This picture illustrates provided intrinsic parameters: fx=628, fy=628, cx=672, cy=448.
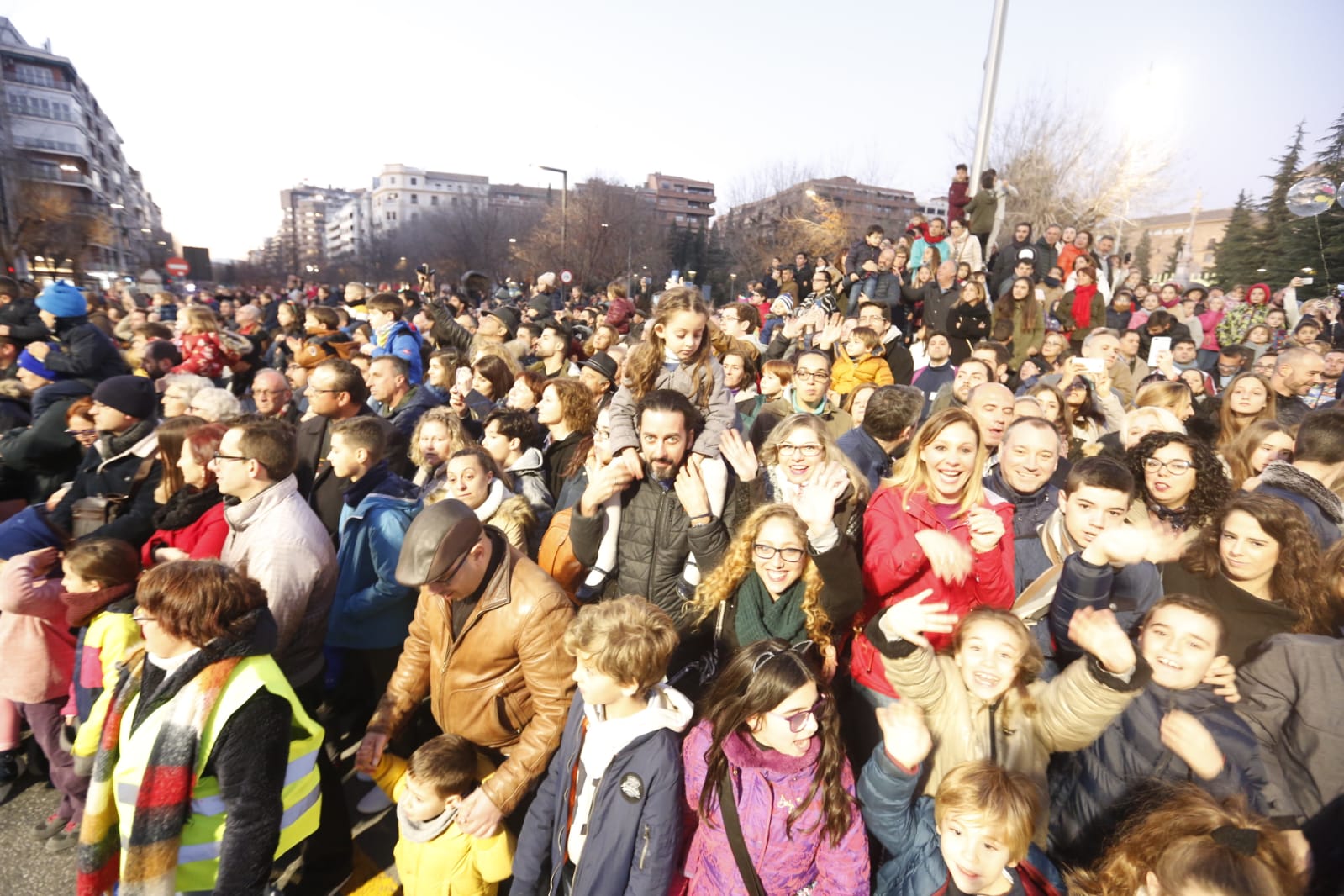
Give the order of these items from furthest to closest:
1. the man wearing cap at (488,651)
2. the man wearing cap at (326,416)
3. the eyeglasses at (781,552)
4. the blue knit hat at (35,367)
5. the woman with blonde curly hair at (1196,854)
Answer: the blue knit hat at (35,367), the man wearing cap at (326,416), the eyeglasses at (781,552), the man wearing cap at (488,651), the woman with blonde curly hair at (1196,854)

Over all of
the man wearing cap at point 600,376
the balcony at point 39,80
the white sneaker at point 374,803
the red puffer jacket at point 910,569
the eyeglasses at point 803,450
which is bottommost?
the white sneaker at point 374,803

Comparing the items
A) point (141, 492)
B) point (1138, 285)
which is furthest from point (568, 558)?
point (1138, 285)

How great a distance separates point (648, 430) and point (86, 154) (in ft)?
326

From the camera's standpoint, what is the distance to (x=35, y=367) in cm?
589

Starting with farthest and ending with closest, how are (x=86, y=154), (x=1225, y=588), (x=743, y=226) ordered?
(x=86, y=154) → (x=743, y=226) → (x=1225, y=588)

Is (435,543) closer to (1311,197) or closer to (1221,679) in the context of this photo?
(1221,679)

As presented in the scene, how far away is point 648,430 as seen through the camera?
2.84 meters

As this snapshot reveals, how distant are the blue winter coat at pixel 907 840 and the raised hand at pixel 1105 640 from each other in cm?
71

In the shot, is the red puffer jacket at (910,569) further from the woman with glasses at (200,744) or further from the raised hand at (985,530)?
the woman with glasses at (200,744)

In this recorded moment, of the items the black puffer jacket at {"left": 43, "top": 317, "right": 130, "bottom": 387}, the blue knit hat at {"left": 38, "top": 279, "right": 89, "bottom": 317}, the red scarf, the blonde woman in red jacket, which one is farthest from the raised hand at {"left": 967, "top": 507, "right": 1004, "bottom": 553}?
the red scarf

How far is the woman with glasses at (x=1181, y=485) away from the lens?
3.34 meters

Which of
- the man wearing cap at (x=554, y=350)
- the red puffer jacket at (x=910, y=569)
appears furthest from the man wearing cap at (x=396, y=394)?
the red puffer jacket at (x=910, y=569)

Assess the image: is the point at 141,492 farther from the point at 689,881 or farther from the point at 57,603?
the point at 689,881

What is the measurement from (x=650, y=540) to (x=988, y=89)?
40.8ft
